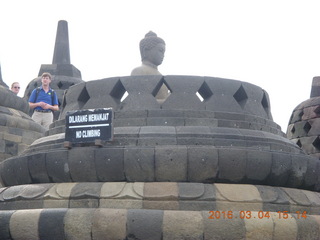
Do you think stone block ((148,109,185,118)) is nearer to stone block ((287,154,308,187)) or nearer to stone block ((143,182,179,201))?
stone block ((143,182,179,201))

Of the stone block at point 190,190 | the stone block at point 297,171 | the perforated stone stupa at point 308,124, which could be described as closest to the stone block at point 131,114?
the stone block at point 190,190

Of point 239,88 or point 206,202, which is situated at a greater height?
point 239,88

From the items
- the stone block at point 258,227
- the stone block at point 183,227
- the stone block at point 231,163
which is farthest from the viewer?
the stone block at point 231,163

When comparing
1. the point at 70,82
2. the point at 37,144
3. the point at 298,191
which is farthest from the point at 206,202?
the point at 70,82

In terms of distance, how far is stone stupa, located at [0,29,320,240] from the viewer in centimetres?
665

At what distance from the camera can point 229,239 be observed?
6.57 m

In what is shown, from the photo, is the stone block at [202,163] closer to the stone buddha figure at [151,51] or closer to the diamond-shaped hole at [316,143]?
the stone buddha figure at [151,51]

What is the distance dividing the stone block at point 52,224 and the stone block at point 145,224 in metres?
0.92

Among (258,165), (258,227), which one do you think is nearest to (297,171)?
(258,165)

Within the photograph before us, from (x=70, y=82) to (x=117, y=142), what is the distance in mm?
18891

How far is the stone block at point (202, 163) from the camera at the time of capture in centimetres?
700

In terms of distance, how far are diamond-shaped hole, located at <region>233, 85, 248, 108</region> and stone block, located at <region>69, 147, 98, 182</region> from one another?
257cm

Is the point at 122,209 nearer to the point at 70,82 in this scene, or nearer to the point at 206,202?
the point at 206,202

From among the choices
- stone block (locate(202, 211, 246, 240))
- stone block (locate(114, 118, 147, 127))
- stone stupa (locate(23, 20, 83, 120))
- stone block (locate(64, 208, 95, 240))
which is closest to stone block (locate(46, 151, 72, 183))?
stone block (locate(64, 208, 95, 240))
